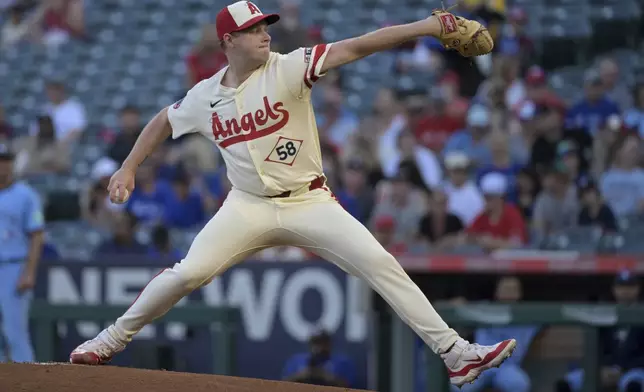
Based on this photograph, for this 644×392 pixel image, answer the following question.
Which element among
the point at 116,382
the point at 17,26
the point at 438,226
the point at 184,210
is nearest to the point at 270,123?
the point at 116,382

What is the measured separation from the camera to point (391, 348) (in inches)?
354

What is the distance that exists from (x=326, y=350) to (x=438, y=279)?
3.30ft

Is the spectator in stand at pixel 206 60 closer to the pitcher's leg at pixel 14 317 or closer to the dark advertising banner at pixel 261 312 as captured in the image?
the dark advertising banner at pixel 261 312

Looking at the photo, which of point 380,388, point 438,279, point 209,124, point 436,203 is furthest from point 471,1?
point 209,124

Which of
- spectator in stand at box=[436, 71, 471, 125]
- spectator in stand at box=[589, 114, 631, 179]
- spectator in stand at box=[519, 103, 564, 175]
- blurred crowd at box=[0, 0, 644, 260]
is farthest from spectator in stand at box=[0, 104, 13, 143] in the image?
spectator in stand at box=[589, 114, 631, 179]

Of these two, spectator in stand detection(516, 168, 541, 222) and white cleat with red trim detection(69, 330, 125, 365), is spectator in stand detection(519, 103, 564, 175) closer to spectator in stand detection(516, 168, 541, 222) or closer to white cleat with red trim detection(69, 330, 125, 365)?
spectator in stand detection(516, 168, 541, 222)

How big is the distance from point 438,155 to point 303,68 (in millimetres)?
6428

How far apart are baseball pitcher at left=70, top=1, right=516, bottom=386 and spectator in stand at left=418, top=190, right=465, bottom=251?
4.40m

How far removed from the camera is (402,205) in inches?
421

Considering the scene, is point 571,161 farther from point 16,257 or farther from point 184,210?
point 16,257

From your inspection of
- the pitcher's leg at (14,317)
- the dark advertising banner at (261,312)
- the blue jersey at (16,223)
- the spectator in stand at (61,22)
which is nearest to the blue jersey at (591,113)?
the dark advertising banner at (261,312)

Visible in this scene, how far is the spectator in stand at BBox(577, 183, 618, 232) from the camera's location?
10031 mm

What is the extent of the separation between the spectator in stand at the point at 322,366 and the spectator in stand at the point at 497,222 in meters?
1.58

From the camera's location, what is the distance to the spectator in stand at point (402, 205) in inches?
412
